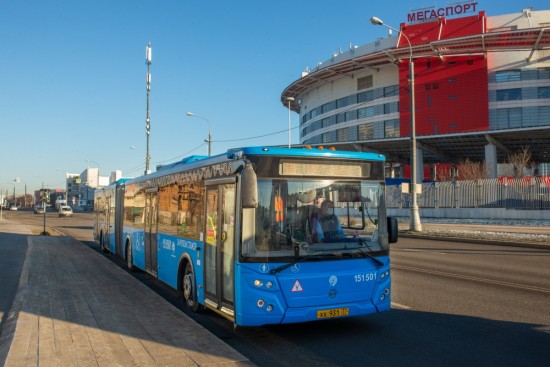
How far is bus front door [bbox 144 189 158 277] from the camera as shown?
396 inches

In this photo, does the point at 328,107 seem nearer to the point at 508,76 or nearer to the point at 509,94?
the point at 508,76

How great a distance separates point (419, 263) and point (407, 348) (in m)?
8.65

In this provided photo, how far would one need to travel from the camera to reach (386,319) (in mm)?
7191

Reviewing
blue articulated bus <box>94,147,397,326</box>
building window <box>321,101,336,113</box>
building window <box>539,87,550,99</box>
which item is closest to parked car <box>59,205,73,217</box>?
building window <box>321,101,336,113</box>

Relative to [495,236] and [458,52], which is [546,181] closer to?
[495,236]

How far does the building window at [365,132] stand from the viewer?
70875mm

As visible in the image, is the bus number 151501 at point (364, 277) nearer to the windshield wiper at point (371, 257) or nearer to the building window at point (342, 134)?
the windshield wiper at point (371, 257)

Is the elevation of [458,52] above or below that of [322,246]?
above

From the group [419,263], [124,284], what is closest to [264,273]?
[124,284]

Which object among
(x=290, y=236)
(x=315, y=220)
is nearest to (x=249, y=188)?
(x=290, y=236)

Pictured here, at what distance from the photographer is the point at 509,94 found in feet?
199

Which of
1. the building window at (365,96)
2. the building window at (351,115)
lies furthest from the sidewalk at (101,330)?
the building window at (351,115)

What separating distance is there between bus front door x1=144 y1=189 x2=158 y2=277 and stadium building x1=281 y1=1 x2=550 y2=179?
45.7 m

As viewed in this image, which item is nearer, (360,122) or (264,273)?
(264,273)
